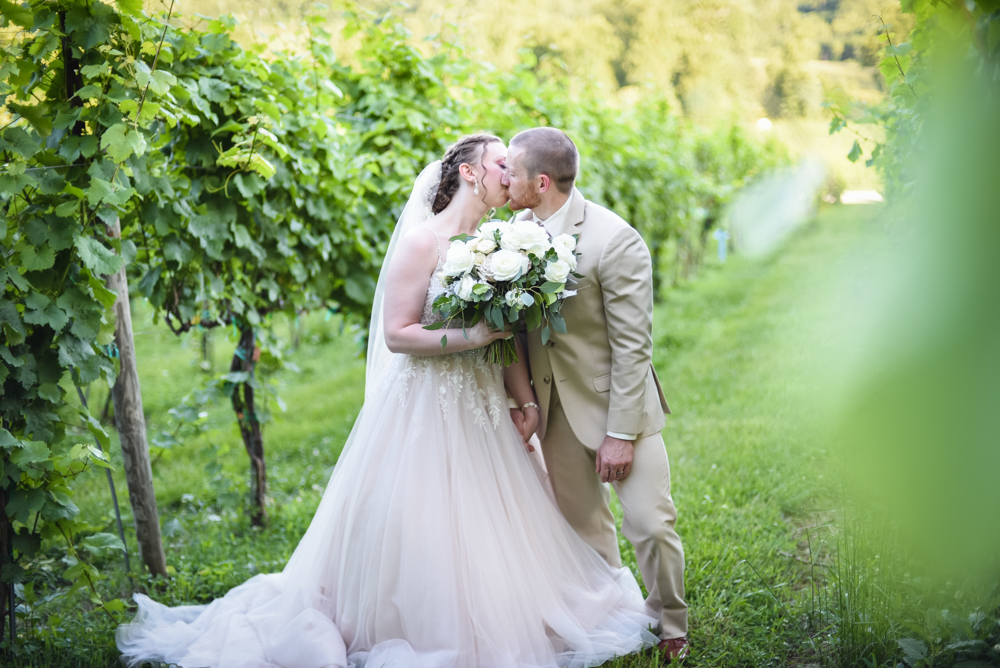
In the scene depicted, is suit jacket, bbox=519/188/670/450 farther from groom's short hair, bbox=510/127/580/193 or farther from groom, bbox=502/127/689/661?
groom's short hair, bbox=510/127/580/193

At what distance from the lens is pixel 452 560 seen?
2.70 meters

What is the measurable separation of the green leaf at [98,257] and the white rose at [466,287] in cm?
130

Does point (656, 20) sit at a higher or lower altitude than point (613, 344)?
higher

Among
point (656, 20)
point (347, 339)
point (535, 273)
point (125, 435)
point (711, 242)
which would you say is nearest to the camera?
point (535, 273)

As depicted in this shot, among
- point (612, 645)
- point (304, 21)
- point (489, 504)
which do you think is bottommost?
point (612, 645)

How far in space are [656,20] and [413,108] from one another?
3402 centimetres

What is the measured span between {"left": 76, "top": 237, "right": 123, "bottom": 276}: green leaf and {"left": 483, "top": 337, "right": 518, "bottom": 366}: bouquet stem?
57.2 inches

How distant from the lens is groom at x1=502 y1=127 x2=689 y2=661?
2.70 metres

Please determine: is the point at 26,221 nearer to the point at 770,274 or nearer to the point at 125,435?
the point at 125,435

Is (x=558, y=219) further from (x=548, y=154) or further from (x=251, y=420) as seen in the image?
(x=251, y=420)

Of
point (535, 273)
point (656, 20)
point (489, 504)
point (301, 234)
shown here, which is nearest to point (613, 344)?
point (535, 273)

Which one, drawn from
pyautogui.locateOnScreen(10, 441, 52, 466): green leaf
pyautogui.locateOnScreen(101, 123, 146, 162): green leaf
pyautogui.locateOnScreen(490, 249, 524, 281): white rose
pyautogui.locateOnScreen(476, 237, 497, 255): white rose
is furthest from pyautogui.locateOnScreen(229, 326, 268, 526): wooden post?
pyautogui.locateOnScreen(490, 249, 524, 281): white rose

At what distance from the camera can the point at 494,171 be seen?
2887mm

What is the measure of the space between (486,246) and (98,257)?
4.82 feet
